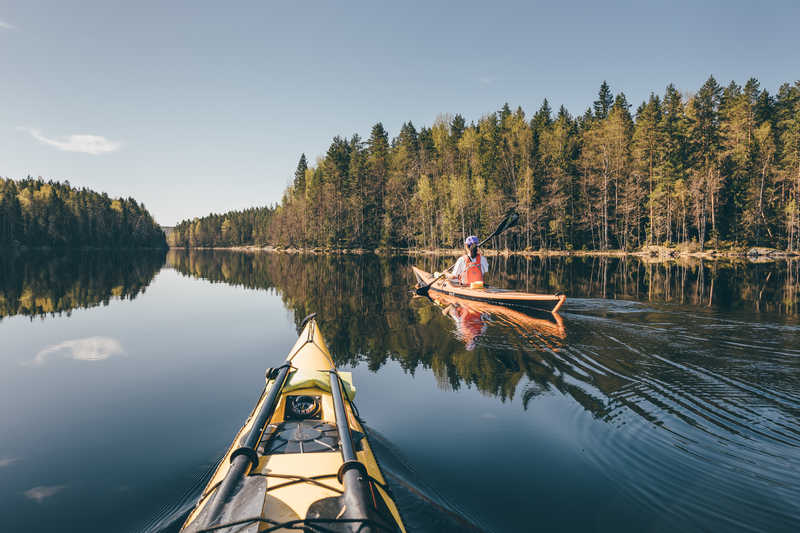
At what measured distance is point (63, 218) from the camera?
8069 centimetres

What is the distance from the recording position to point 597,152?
4781 cm

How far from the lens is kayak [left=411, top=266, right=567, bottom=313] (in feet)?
38.9

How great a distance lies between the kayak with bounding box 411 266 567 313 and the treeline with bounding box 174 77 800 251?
113ft

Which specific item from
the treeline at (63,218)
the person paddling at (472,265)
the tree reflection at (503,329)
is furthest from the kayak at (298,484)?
the treeline at (63,218)

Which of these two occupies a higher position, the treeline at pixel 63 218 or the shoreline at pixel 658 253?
the treeline at pixel 63 218

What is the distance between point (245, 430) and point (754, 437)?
597 centimetres

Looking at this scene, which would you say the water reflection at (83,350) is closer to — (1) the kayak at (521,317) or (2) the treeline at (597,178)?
(1) the kayak at (521,317)

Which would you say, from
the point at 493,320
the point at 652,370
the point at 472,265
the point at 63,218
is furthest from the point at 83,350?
the point at 63,218

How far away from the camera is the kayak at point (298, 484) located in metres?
2.26

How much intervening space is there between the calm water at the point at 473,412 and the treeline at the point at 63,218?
88.2 metres

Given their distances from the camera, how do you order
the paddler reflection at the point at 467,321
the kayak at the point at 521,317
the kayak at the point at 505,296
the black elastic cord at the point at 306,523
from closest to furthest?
the black elastic cord at the point at 306,523 → the paddler reflection at the point at 467,321 → the kayak at the point at 521,317 → the kayak at the point at 505,296

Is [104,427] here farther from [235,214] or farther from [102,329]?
[235,214]

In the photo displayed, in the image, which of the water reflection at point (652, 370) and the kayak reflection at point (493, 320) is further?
the kayak reflection at point (493, 320)

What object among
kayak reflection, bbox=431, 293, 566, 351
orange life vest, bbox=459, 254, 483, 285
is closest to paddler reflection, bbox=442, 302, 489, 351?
kayak reflection, bbox=431, 293, 566, 351
